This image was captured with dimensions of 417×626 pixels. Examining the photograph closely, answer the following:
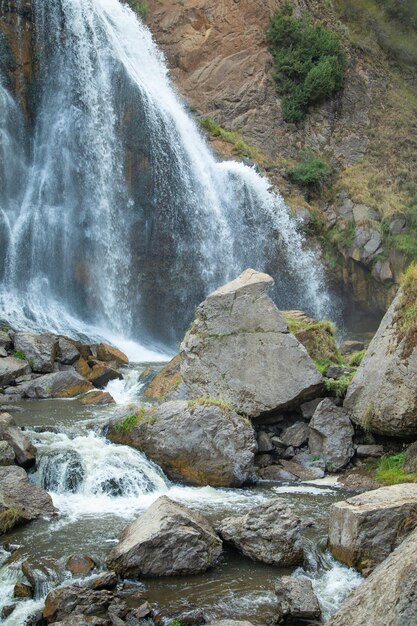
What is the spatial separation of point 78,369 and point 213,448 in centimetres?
809

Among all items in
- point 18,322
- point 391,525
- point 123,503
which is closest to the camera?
point 391,525

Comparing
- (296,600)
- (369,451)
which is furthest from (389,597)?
(369,451)

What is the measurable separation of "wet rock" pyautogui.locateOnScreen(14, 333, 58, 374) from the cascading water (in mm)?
4987

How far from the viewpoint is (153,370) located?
17.7 metres

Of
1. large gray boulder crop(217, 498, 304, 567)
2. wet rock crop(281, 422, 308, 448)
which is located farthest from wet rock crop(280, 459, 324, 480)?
large gray boulder crop(217, 498, 304, 567)

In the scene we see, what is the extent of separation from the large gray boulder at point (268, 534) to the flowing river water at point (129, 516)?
12cm

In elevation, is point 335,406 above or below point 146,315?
below

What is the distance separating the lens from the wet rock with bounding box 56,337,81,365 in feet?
58.6

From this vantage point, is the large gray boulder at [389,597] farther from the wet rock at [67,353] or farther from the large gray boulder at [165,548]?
the wet rock at [67,353]

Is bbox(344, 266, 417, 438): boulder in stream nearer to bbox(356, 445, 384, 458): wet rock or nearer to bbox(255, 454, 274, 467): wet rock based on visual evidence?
bbox(356, 445, 384, 458): wet rock

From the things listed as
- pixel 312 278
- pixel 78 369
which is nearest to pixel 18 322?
pixel 78 369

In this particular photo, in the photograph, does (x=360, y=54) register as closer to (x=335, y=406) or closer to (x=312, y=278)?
(x=312, y=278)

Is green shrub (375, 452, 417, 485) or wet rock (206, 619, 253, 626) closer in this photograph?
wet rock (206, 619, 253, 626)

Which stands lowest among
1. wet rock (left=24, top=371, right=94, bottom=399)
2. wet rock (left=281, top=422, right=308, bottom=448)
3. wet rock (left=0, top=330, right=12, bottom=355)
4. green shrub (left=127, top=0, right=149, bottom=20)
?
wet rock (left=281, top=422, right=308, bottom=448)
